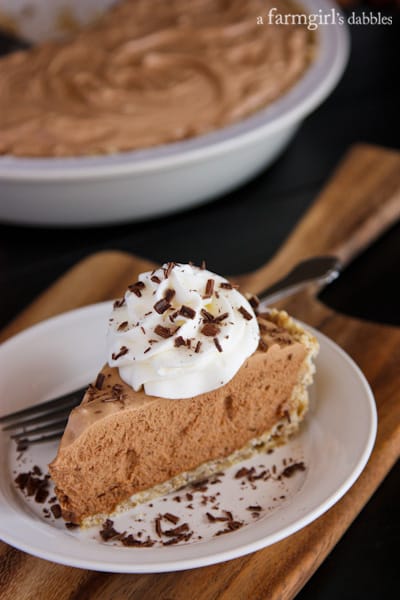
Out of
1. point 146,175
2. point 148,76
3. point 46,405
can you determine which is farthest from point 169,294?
point 148,76

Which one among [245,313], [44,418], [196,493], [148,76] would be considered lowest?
[196,493]

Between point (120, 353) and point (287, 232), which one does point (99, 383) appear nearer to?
point (120, 353)

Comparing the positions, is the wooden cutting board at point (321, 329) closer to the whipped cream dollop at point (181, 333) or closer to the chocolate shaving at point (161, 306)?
the whipped cream dollop at point (181, 333)

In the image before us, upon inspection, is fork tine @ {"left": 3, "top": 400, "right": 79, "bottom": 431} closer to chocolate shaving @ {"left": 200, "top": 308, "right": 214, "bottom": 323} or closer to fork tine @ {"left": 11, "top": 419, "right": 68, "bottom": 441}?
fork tine @ {"left": 11, "top": 419, "right": 68, "bottom": 441}

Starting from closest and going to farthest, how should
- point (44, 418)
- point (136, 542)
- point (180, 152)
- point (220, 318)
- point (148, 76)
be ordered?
point (136, 542)
point (220, 318)
point (44, 418)
point (180, 152)
point (148, 76)

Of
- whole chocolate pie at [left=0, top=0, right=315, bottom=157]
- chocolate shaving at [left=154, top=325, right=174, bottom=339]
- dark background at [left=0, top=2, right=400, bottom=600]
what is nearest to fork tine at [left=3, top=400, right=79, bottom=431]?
chocolate shaving at [left=154, top=325, right=174, bottom=339]

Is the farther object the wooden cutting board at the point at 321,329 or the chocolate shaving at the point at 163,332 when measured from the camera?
the chocolate shaving at the point at 163,332

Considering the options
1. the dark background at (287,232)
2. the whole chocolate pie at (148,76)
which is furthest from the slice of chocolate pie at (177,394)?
the whole chocolate pie at (148,76)
